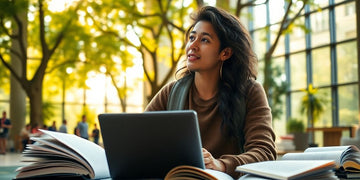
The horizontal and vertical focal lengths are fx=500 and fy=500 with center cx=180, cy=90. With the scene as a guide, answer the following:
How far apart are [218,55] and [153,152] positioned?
2.64ft

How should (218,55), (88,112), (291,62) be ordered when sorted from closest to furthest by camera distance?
(218,55), (291,62), (88,112)

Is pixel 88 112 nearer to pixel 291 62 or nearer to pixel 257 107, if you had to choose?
pixel 291 62

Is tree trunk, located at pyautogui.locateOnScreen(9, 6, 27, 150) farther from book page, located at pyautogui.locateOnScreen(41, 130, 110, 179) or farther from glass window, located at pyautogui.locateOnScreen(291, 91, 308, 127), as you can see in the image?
book page, located at pyautogui.locateOnScreen(41, 130, 110, 179)

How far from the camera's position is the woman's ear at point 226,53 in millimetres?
2139

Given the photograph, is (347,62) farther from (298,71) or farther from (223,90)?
(223,90)

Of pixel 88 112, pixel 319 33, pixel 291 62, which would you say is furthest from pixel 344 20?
pixel 88 112

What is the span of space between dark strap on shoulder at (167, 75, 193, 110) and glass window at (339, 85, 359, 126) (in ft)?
44.6

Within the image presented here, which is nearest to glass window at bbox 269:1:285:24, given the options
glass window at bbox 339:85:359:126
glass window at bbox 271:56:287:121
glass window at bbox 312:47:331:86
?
glass window at bbox 271:56:287:121

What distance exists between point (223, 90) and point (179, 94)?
0.65 ft

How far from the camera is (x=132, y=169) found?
148cm

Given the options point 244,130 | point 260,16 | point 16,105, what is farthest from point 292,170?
point 260,16

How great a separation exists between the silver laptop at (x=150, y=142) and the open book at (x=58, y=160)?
7 centimetres

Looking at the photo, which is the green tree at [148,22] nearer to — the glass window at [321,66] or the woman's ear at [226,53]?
the glass window at [321,66]

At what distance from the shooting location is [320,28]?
16.1 m
